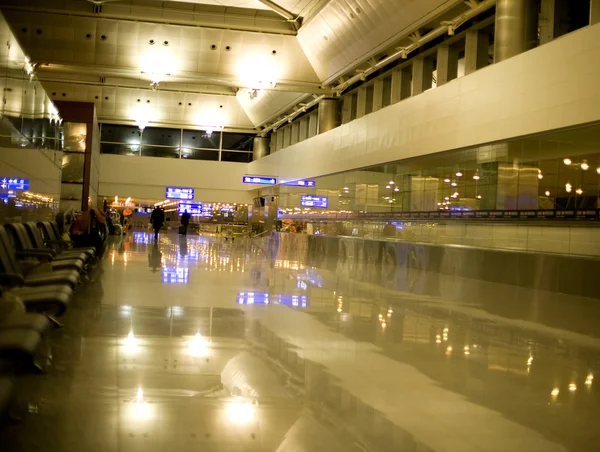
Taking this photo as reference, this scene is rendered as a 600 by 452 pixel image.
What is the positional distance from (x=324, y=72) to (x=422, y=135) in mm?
10819

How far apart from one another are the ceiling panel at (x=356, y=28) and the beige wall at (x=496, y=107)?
236 centimetres

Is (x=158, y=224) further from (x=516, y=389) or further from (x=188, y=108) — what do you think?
(x=516, y=389)

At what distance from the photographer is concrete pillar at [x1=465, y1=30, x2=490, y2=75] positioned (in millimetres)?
20141

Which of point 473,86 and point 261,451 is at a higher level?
point 473,86

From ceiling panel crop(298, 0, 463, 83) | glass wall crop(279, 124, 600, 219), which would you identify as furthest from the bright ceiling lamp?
glass wall crop(279, 124, 600, 219)

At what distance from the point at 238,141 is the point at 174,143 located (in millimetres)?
4591

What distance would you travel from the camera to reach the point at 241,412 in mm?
3600

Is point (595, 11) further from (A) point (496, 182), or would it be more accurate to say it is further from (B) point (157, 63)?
(B) point (157, 63)

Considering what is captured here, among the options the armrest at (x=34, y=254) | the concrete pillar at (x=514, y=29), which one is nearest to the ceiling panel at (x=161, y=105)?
the concrete pillar at (x=514, y=29)

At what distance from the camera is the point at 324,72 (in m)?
28.9

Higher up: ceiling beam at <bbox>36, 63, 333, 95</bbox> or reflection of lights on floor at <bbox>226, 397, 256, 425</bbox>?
ceiling beam at <bbox>36, 63, 333, 95</bbox>

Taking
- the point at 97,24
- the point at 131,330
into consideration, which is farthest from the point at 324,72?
the point at 131,330

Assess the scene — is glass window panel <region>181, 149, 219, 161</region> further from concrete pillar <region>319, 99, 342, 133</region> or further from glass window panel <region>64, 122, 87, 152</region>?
glass window panel <region>64, 122, 87, 152</region>

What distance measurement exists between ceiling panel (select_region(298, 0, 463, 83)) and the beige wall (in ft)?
7.76
